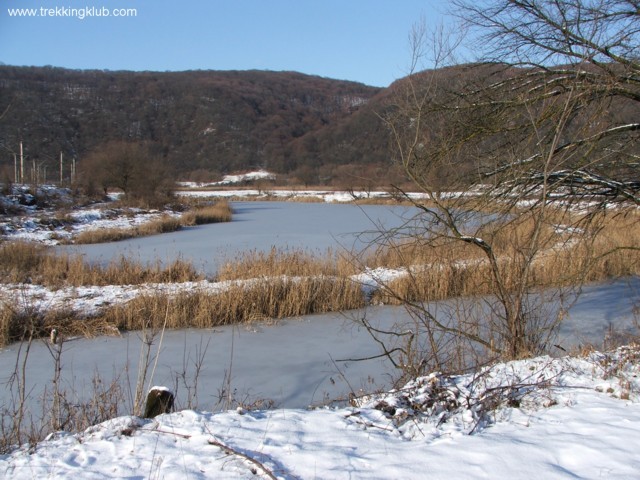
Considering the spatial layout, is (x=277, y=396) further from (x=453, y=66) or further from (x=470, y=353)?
(x=453, y=66)

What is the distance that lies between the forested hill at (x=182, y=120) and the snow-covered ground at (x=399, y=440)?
69.2 m

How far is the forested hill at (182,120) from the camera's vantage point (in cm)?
8238

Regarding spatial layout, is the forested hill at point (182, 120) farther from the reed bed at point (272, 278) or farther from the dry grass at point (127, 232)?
the reed bed at point (272, 278)

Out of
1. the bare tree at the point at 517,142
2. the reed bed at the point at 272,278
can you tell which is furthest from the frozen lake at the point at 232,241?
the bare tree at the point at 517,142

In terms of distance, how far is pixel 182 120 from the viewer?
104 metres

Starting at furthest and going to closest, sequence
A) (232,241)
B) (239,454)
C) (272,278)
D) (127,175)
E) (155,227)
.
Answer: (127,175)
(155,227)
(232,241)
(272,278)
(239,454)

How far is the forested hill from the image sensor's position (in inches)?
3243

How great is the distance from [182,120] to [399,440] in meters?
109

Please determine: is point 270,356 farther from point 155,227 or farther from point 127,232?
point 155,227

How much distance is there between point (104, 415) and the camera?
3.42m

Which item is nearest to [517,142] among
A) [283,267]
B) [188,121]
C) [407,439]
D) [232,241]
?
[407,439]

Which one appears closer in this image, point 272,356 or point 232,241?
point 272,356

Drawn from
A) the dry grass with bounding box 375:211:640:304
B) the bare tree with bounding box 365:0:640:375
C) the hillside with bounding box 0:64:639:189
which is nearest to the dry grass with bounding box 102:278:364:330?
the dry grass with bounding box 375:211:640:304

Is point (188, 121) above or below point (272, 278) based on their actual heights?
above
